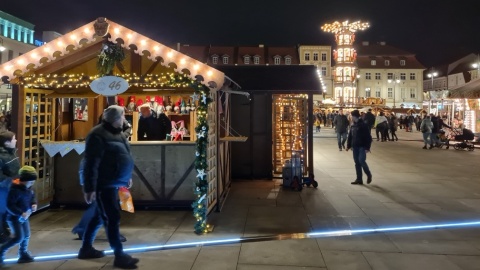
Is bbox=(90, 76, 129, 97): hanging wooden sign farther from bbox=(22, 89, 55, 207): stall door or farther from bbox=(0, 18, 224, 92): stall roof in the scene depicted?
bbox=(22, 89, 55, 207): stall door

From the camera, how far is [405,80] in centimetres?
7075

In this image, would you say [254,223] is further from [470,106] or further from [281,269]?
[470,106]

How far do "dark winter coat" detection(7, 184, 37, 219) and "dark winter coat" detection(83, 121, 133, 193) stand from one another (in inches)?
34.6

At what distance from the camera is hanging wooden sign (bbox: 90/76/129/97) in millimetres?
6129

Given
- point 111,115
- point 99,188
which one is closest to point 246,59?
point 111,115

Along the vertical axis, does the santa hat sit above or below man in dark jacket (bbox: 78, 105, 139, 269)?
above

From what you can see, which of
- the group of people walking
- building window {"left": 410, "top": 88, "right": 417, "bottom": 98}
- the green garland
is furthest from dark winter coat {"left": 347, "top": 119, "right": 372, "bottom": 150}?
building window {"left": 410, "top": 88, "right": 417, "bottom": 98}

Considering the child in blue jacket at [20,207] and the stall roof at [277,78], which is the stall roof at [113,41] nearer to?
the child in blue jacket at [20,207]

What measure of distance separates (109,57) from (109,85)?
0.51 meters

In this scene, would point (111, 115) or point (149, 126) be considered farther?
point (149, 126)

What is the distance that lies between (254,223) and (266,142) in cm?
423

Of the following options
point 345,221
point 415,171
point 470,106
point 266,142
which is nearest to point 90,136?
point 345,221

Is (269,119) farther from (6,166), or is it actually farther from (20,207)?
(20,207)

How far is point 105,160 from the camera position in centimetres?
446
